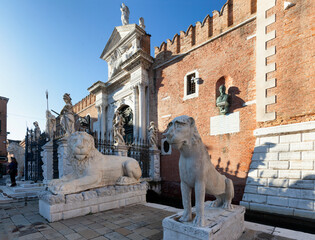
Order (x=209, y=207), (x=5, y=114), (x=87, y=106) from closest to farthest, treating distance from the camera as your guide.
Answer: (x=209, y=207)
(x=87, y=106)
(x=5, y=114)

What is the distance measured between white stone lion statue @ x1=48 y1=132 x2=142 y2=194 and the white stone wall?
13.5 feet

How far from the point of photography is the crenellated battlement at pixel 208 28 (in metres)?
7.23

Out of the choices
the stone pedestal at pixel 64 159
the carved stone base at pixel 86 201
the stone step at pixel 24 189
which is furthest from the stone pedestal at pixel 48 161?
the carved stone base at pixel 86 201

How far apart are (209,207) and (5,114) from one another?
1314 inches

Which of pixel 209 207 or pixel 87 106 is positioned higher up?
pixel 87 106

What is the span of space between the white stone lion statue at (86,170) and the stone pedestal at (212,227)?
2.36 metres

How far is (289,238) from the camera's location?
2557 millimetres

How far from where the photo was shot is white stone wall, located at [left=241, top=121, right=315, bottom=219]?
4371 millimetres

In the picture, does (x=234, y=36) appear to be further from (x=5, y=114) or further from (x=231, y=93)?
(x=5, y=114)

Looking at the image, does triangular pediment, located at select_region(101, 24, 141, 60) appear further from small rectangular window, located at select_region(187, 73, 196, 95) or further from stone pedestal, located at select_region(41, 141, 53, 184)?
stone pedestal, located at select_region(41, 141, 53, 184)

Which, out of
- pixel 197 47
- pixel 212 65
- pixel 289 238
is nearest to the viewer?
pixel 289 238

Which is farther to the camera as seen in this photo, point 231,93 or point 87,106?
point 87,106

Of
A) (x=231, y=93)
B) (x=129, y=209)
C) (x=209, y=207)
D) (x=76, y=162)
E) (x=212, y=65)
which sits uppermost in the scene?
(x=212, y=65)

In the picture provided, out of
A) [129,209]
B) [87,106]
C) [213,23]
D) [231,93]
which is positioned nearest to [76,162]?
[129,209]
